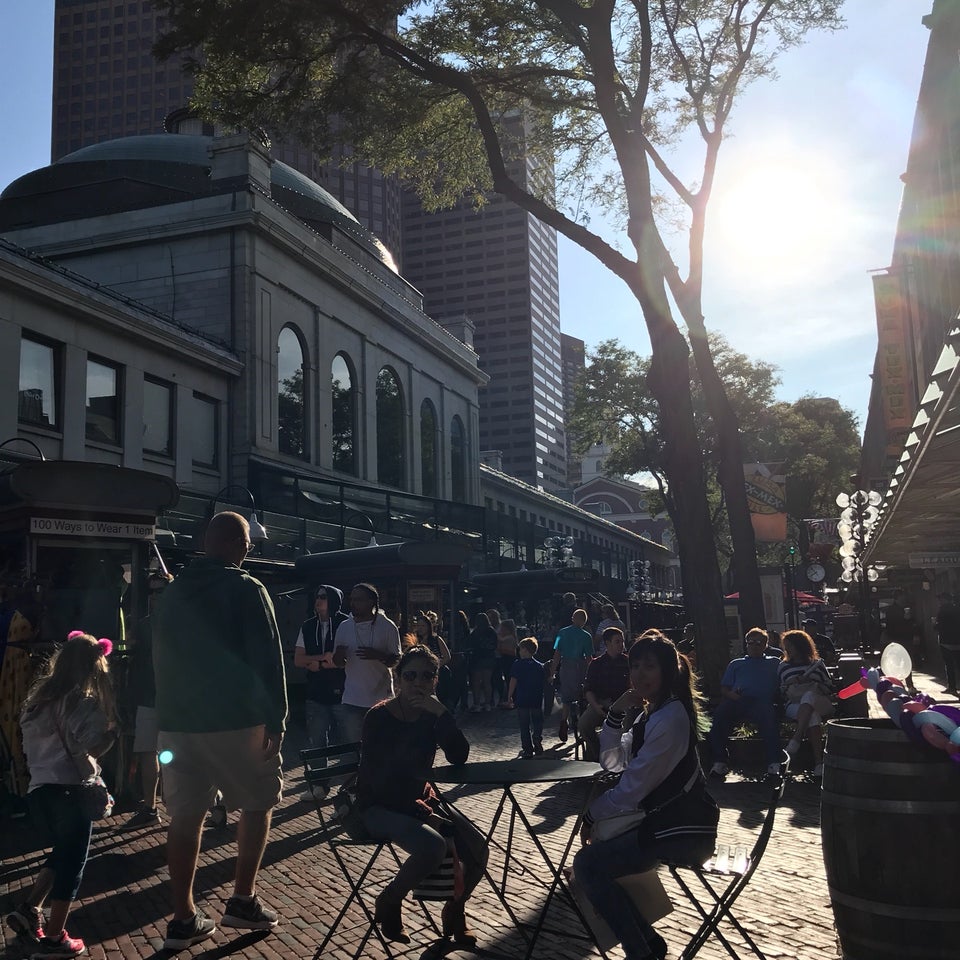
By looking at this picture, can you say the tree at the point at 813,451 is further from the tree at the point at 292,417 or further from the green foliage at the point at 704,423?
the tree at the point at 292,417

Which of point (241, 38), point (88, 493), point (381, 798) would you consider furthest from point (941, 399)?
point (241, 38)

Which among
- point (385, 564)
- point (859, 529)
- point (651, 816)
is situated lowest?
point (651, 816)

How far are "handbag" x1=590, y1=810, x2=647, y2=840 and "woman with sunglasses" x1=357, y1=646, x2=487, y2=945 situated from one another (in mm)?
853

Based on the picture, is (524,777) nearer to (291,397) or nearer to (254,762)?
(254,762)

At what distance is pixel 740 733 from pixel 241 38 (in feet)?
35.7

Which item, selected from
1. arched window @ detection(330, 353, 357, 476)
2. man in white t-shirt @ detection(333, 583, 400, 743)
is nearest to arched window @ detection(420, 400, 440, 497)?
arched window @ detection(330, 353, 357, 476)

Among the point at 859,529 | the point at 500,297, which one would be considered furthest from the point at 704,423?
the point at 500,297

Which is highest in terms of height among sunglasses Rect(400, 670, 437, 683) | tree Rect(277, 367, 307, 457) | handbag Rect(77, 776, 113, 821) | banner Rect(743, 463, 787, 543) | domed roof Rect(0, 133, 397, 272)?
domed roof Rect(0, 133, 397, 272)

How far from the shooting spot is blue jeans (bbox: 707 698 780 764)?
33.1ft

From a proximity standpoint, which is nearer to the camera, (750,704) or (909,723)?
(909,723)

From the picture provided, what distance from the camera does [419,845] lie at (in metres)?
4.64

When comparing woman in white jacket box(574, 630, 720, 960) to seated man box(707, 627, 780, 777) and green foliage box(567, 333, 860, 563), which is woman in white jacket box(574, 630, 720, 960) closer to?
seated man box(707, 627, 780, 777)

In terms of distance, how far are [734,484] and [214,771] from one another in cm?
1211

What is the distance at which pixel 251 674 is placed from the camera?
4867 mm
